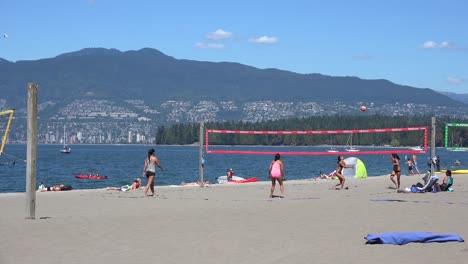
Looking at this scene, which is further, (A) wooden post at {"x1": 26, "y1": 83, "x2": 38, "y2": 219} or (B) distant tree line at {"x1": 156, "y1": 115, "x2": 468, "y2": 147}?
(B) distant tree line at {"x1": 156, "y1": 115, "x2": 468, "y2": 147}

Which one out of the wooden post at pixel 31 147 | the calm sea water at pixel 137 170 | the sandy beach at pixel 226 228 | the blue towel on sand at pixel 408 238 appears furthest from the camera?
the calm sea water at pixel 137 170

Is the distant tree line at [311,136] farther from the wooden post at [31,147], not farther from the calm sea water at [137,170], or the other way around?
the wooden post at [31,147]

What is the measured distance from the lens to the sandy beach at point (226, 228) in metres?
9.15

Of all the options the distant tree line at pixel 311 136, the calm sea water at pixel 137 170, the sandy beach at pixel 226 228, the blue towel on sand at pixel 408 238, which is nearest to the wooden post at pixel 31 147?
the sandy beach at pixel 226 228

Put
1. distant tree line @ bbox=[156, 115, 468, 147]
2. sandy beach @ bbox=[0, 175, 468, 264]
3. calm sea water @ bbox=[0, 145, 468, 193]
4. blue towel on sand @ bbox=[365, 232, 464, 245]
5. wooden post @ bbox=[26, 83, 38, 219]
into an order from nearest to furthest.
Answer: sandy beach @ bbox=[0, 175, 468, 264] → blue towel on sand @ bbox=[365, 232, 464, 245] → wooden post @ bbox=[26, 83, 38, 219] → calm sea water @ bbox=[0, 145, 468, 193] → distant tree line @ bbox=[156, 115, 468, 147]

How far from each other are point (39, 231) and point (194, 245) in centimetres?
274

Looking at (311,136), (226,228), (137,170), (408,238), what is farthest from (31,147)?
(311,136)

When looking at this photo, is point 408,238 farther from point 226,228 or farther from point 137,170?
point 137,170

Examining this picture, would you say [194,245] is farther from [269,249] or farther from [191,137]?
[191,137]

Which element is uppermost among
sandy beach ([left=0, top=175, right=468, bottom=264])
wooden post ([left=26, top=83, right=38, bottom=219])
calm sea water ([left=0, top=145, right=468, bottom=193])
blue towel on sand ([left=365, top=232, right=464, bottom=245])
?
wooden post ([left=26, top=83, right=38, bottom=219])

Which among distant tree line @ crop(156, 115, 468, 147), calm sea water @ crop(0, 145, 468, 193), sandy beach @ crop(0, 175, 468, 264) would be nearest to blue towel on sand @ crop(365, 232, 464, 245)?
sandy beach @ crop(0, 175, 468, 264)

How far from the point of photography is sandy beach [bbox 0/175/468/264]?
9148 mm

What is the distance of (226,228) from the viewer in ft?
39.1

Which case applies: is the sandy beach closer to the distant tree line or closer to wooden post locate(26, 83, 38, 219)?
wooden post locate(26, 83, 38, 219)
